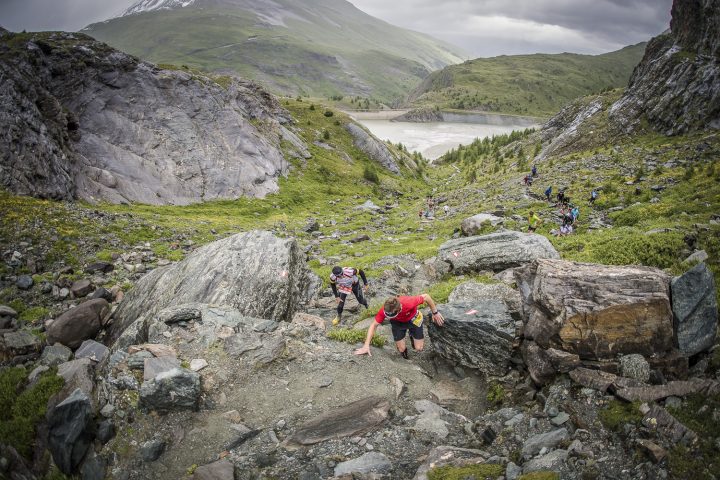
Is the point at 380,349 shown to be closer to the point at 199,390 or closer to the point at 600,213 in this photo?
the point at 199,390

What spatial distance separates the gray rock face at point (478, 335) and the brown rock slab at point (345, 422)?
2.98m

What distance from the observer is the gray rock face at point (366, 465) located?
24.9ft

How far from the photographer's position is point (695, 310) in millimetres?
8680

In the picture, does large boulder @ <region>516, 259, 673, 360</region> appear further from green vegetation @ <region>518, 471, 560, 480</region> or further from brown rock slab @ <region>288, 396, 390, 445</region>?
brown rock slab @ <region>288, 396, 390, 445</region>

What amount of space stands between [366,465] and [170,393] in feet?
17.4

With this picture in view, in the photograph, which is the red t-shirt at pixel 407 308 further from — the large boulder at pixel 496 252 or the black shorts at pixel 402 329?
the large boulder at pixel 496 252

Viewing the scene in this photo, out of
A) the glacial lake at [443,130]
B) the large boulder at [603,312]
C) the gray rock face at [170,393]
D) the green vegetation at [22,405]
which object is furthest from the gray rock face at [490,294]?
the glacial lake at [443,130]

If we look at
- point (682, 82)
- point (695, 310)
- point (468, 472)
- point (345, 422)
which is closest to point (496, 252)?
point (695, 310)

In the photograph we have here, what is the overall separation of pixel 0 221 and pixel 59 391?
19758mm

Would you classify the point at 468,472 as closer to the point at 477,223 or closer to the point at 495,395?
the point at 495,395

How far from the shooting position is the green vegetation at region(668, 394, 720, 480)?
5.82 meters

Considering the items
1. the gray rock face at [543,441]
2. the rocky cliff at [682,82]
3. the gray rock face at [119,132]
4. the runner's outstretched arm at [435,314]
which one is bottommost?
the gray rock face at [543,441]

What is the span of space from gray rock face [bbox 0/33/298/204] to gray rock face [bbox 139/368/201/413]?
2832cm

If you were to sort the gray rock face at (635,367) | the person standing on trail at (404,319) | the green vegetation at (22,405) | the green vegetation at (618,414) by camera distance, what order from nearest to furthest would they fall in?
the green vegetation at (618,414)
the gray rock face at (635,367)
the green vegetation at (22,405)
the person standing on trail at (404,319)
